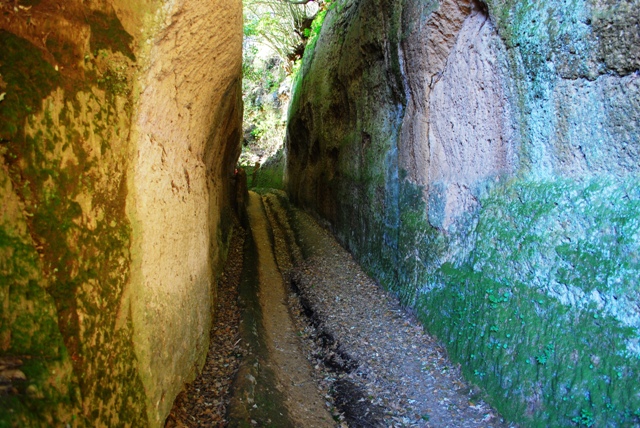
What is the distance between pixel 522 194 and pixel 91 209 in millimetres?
5476

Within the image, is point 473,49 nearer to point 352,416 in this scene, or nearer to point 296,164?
point 352,416

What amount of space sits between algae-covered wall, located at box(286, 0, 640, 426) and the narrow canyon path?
50 centimetres

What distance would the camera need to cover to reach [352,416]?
600 cm

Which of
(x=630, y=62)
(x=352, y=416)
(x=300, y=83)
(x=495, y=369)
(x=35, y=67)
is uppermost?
(x=300, y=83)

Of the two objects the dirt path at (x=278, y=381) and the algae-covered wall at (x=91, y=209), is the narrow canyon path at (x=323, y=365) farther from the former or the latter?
the algae-covered wall at (x=91, y=209)

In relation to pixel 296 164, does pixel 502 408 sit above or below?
below

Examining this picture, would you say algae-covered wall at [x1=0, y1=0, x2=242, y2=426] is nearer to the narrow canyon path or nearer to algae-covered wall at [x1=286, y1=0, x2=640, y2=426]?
the narrow canyon path

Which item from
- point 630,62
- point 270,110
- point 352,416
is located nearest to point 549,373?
point 352,416

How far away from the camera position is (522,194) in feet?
19.2

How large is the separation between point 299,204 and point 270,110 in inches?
530

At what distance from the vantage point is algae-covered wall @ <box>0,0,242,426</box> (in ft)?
9.52

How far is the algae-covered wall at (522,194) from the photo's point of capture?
4.59m

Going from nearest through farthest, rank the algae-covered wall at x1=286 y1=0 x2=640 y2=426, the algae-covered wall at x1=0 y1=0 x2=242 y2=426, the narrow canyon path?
the algae-covered wall at x1=0 y1=0 x2=242 y2=426
the algae-covered wall at x1=286 y1=0 x2=640 y2=426
the narrow canyon path

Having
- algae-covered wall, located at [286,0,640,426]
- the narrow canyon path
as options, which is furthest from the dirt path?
algae-covered wall, located at [286,0,640,426]
